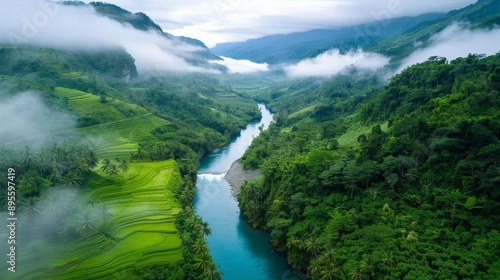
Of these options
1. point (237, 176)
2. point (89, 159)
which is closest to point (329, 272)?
point (89, 159)

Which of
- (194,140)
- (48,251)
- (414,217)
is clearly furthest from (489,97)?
(194,140)

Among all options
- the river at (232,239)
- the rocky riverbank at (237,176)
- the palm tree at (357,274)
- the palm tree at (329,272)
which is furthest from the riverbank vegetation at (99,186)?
the palm tree at (357,274)

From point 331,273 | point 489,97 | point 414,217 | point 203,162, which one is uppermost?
point 489,97

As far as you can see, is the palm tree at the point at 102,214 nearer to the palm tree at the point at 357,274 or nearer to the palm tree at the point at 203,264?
the palm tree at the point at 203,264

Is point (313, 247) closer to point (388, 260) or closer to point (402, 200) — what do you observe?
point (388, 260)

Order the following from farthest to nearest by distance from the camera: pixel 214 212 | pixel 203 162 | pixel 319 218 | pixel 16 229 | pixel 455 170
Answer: pixel 203 162 < pixel 214 212 < pixel 319 218 < pixel 455 170 < pixel 16 229

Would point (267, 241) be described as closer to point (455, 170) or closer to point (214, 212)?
point (214, 212)
